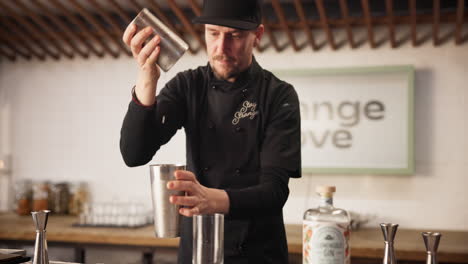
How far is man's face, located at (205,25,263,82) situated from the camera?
1.68 meters

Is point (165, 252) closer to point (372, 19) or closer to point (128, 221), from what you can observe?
point (128, 221)

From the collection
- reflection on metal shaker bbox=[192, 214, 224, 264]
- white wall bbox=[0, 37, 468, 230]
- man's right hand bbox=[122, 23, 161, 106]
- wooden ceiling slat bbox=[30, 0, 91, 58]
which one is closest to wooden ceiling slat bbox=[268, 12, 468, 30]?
white wall bbox=[0, 37, 468, 230]

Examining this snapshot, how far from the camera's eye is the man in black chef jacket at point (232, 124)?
162 centimetres

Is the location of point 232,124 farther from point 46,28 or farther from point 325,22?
point 46,28

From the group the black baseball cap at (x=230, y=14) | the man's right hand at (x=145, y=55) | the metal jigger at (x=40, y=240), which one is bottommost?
the metal jigger at (x=40, y=240)

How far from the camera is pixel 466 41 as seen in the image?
3.59 m

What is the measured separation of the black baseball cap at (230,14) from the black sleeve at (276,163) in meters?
0.31

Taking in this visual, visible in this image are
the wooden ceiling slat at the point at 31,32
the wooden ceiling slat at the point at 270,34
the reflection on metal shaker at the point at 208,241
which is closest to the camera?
the reflection on metal shaker at the point at 208,241

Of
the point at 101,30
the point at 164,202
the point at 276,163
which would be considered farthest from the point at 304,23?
the point at 164,202

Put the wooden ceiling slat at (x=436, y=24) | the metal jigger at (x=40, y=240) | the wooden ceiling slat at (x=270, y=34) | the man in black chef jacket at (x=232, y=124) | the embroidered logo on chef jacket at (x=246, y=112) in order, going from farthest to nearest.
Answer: the wooden ceiling slat at (x=270, y=34) < the wooden ceiling slat at (x=436, y=24) < the embroidered logo on chef jacket at (x=246, y=112) < the man in black chef jacket at (x=232, y=124) < the metal jigger at (x=40, y=240)

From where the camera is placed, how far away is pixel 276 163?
169cm

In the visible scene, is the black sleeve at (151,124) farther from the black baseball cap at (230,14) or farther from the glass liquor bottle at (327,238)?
the glass liquor bottle at (327,238)

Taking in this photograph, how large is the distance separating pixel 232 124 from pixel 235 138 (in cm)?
5

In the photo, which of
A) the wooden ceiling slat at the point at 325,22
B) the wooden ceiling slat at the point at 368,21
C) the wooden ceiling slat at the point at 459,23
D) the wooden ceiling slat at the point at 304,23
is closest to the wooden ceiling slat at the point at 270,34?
the wooden ceiling slat at the point at 304,23
